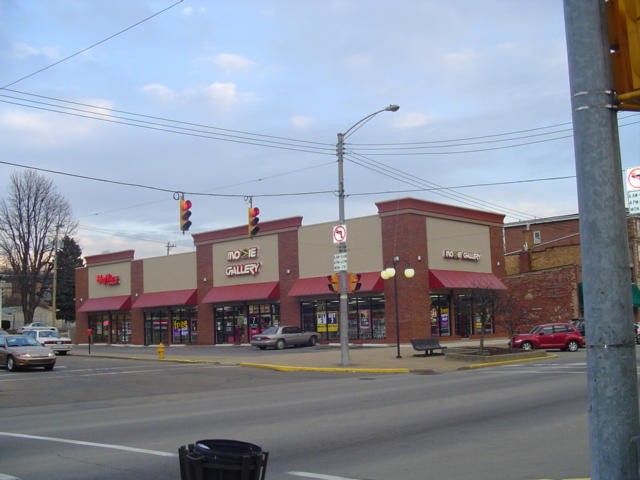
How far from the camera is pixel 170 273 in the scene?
54.4m

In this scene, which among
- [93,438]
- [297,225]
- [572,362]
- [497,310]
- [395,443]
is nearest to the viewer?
[395,443]

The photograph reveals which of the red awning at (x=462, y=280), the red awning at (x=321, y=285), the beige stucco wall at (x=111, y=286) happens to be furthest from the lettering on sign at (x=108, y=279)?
the red awning at (x=462, y=280)

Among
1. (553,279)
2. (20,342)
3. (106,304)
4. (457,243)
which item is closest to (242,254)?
(457,243)

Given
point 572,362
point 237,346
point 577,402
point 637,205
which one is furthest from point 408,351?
point 637,205

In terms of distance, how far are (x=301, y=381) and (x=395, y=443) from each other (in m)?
12.2

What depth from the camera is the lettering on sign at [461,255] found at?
137ft

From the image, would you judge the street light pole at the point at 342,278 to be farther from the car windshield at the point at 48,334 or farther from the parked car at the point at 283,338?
the car windshield at the point at 48,334

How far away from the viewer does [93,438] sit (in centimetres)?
1113

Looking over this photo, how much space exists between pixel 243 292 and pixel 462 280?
1607 centimetres

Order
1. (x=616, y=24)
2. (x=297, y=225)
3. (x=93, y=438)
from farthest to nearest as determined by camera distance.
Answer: (x=297, y=225)
(x=93, y=438)
(x=616, y=24)

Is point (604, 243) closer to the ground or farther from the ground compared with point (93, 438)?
farther from the ground

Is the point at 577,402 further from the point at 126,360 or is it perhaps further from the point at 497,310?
the point at 126,360

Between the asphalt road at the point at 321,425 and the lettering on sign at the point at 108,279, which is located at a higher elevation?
the lettering on sign at the point at 108,279

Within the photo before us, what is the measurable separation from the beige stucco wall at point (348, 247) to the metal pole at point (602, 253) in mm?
37013
